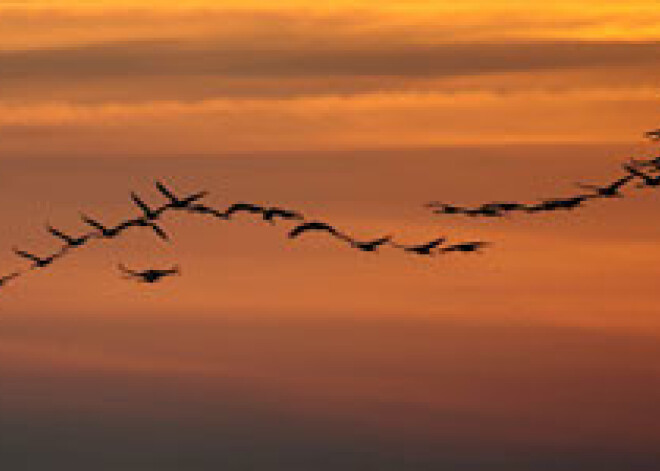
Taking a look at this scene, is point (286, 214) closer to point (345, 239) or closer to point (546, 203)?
point (345, 239)

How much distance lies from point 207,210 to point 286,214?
563mm

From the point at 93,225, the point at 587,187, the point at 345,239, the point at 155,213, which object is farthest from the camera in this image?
the point at 93,225

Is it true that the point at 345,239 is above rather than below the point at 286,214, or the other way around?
below

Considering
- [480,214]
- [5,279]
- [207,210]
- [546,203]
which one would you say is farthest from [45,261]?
[546,203]

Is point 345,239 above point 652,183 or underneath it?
underneath

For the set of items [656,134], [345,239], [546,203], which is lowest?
[345,239]

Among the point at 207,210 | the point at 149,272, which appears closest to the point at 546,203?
the point at 207,210

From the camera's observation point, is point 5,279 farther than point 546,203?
Yes

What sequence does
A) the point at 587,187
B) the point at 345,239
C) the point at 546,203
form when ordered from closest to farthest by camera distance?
the point at 345,239, the point at 546,203, the point at 587,187

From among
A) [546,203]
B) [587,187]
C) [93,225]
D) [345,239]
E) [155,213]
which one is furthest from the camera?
[93,225]

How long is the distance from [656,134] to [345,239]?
8.57 ft

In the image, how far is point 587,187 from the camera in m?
5.79

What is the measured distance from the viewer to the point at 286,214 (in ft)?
19.0

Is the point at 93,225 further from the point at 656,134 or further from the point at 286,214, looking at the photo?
the point at 656,134
